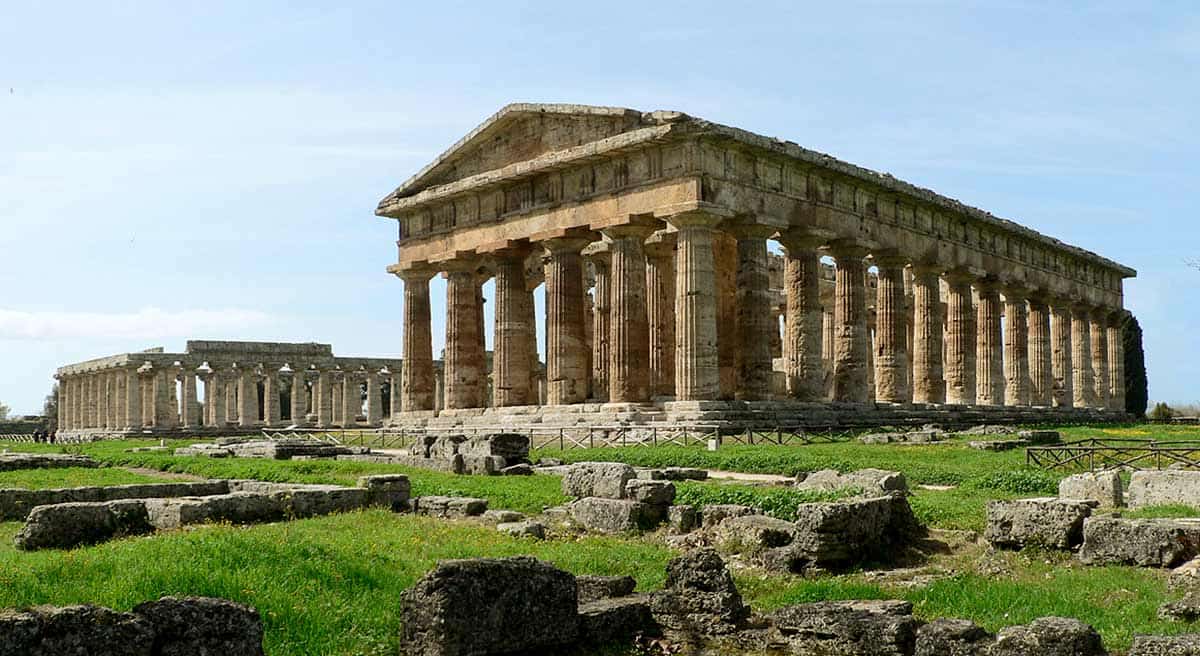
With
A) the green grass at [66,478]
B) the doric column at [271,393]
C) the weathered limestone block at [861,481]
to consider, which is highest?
the doric column at [271,393]

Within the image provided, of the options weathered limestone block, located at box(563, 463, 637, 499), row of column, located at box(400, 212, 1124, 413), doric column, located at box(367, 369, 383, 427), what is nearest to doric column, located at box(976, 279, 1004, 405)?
row of column, located at box(400, 212, 1124, 413)

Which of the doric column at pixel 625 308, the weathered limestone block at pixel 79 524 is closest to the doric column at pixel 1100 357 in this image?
the doric column at pixel 625 308

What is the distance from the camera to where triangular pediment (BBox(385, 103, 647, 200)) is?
36688mm

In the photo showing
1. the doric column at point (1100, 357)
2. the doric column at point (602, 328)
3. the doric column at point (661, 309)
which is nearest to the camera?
the doric column at point (661, 309)

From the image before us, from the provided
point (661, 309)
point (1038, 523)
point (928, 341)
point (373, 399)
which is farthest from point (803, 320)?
point (373, 399)

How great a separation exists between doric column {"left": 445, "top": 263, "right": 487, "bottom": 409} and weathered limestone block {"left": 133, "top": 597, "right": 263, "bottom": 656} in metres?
35.6

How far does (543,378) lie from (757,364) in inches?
990

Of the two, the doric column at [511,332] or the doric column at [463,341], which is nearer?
the doric column at [511,332]

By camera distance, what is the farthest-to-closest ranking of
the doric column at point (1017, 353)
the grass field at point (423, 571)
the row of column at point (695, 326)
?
the doric column at point (1017, 353) → the row of column at point (695, 326) → the grass field at point (423, 571)

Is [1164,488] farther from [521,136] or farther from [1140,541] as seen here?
[521,136]

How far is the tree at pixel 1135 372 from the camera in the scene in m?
70.8

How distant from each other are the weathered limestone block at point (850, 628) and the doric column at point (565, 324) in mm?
29345

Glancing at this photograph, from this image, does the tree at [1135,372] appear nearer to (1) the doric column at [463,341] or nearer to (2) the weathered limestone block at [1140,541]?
(1) the doric column at [463,341]

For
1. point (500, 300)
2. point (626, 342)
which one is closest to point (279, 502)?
point (626, 342)
